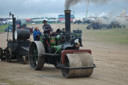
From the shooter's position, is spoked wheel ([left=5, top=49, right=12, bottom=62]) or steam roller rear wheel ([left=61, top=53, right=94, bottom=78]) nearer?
steam roller rear wheel ([left=61, top=53, right=94, bottom=78])

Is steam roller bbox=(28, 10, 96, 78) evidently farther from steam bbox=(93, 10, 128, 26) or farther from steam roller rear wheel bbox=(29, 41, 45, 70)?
steam bbox=(93, 10, 128, 26)

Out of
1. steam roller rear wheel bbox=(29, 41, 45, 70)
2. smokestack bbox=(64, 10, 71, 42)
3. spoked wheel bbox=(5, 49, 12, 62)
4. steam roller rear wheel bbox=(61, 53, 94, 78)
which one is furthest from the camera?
spoked wheel bbox=(5, 49, 12, 62)

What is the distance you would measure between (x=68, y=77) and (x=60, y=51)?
1.05 m

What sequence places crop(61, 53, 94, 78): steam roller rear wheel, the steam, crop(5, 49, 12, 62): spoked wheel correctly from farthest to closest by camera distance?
the steam → crop(5, 49, 12, 62): spoked wheel → crop(61, 53, 94, 78): steam roller rear wheel

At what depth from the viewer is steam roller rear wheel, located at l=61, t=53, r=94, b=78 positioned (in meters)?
7.87

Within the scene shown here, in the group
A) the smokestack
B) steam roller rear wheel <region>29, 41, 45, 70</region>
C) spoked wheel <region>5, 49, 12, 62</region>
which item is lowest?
spoked wheel <region>5, 49, 12, 62</region>

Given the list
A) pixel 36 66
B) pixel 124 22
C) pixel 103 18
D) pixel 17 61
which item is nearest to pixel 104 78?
pixel 36 66

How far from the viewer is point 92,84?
7.27m

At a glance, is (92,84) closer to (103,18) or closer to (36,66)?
(36,66)

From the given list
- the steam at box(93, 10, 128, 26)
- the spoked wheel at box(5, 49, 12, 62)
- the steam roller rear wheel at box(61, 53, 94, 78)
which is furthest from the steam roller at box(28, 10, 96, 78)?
the steam at box(93, 10, 128, 26)

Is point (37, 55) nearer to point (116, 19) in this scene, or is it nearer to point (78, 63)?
Result: point (78, 63)

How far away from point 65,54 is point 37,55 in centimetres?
207

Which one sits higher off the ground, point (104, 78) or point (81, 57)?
point (81, 57)

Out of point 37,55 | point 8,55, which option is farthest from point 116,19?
point 37,55
